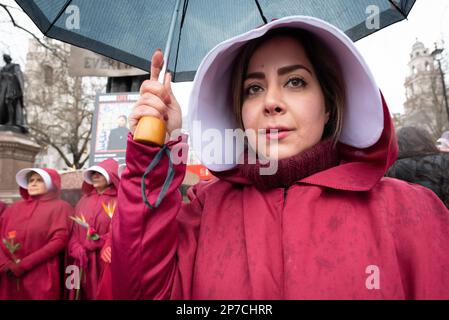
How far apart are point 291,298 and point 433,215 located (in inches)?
23.8

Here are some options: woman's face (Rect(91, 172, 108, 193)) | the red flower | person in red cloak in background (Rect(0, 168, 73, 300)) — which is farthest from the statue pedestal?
the red flower

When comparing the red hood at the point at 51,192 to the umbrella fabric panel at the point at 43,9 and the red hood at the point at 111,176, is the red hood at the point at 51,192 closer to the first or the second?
the red hood at the point at 111,176

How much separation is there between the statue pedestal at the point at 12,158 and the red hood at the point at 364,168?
720 centimetres

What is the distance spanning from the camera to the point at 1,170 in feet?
23.6

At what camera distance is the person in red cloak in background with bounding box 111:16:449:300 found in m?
1.09

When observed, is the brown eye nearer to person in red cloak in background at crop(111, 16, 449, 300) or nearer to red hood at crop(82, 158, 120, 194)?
person in red cloak in background at crop(111, 16, 449, 300)

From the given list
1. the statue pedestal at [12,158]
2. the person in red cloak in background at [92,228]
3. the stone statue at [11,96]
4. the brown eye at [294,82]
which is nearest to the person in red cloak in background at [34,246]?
the person in red cloak in background at [92,228]

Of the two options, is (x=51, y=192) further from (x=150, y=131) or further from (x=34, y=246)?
(x=150, y=131)

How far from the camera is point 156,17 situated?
5.63 ft

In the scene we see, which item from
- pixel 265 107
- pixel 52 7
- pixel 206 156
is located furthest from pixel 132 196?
pixel 52 7

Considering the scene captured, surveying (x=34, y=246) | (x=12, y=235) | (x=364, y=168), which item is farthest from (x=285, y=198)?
(x=12, y=235)

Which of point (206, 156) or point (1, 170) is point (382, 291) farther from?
point (1, 170)

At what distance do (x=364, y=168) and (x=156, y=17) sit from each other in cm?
127

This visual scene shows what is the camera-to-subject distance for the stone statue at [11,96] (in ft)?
29.1
